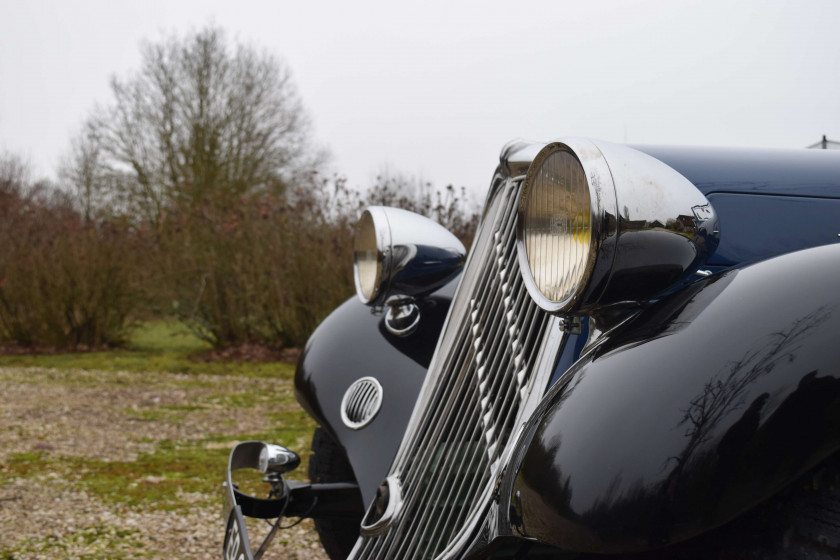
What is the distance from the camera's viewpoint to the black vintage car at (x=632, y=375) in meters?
0.90

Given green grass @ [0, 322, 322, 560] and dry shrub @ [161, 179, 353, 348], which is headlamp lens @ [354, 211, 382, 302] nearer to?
green grass @ [0, 322, 322, 560]

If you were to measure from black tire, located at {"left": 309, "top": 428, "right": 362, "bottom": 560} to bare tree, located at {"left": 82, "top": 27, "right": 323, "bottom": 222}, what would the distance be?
1486cm

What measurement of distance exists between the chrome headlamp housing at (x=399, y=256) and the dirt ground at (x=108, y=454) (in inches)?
46.0

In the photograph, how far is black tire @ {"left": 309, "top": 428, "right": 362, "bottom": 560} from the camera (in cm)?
229

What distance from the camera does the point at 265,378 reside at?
771 centimetres

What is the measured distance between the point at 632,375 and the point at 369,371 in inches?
54.5

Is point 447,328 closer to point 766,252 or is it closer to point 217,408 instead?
point 766,252

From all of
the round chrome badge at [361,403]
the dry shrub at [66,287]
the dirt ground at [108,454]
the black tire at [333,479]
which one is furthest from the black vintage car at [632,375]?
the dry shrub at [66,287]

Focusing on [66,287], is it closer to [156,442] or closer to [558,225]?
[156,442]

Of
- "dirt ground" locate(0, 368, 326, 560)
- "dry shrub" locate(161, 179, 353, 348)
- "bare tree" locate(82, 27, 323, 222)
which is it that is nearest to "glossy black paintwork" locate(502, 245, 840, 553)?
"dirt ground" locate(0, 368, 326, 560)

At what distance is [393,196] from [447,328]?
720 centimetres

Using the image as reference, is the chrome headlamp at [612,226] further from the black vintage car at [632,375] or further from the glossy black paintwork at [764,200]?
the glossy black paintwork at [764,200]

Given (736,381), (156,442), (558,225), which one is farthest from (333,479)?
(156,442)

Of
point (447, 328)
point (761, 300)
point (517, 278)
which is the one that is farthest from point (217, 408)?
point (761, 300)
